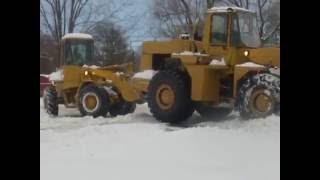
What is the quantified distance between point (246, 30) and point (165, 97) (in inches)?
84.2

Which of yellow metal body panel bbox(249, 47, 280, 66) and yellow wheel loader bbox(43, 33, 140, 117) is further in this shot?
yellow wheel loader bbox(43, 33, 140, 117)

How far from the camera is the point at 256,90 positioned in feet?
33.7

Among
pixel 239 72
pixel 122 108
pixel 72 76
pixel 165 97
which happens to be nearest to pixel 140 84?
pixel 165 97

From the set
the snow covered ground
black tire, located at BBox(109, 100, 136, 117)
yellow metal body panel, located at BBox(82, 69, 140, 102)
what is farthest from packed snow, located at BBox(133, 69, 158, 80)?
the snow covered ground

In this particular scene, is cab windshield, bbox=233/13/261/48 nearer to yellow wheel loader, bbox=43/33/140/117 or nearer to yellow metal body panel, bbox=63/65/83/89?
yellow wheel loader, bbox=43/33/140/117

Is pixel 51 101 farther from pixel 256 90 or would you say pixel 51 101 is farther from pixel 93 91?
pixel 256 90

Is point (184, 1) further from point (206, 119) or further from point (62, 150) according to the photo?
point (62, 150)

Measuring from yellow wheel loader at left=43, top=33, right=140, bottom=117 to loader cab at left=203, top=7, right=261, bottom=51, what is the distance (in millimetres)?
2165

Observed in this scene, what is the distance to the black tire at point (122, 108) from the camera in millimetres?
13164

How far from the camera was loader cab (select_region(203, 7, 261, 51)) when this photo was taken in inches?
448

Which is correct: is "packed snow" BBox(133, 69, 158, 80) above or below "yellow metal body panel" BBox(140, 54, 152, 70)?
below

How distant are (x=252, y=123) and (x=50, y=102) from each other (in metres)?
5.73

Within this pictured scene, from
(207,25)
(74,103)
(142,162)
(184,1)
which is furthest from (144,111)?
(184,1)

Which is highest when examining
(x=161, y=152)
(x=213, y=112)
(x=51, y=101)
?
(x=51, y=101)
